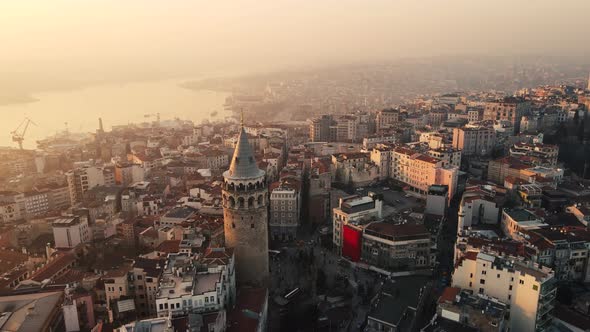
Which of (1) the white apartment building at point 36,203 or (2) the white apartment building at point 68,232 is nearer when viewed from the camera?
(2) the white apartment building at point 68,232

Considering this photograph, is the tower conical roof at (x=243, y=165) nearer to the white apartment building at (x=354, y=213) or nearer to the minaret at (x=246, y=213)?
the minaret at (x=246, y=213)

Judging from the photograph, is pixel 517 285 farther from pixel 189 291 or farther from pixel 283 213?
pixel 283 213

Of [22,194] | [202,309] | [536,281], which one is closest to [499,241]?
[536,281]

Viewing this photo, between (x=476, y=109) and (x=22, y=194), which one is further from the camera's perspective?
(x=476, y=109)

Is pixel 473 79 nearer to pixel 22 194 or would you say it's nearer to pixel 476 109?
pixel 476 109

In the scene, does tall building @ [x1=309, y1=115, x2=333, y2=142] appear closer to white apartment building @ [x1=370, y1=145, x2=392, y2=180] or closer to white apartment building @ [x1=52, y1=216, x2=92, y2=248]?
white apartment building @ [x1=370, y1=145, x2=392, y2=180]

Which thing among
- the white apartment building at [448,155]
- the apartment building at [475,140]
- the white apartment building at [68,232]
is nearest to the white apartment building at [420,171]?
the white apartment building at [448,155]
